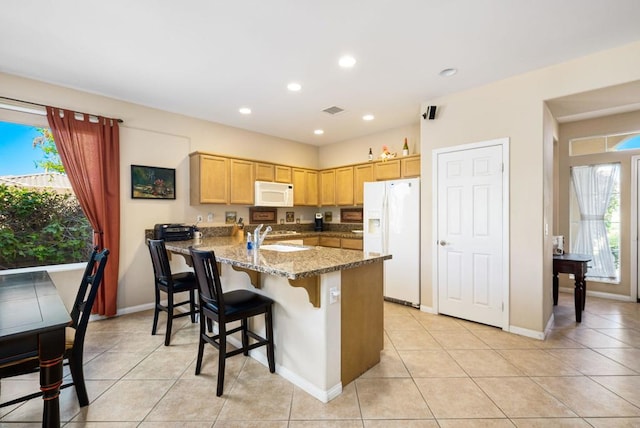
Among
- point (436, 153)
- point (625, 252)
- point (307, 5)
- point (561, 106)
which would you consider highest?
point (307, 5)

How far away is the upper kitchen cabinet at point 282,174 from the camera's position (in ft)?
16.8

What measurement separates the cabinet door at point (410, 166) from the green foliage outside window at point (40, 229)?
4.31 meters

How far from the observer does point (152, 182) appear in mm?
3900

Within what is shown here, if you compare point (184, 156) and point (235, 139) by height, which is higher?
point (235, 139)

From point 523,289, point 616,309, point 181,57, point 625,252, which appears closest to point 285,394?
point 523,289

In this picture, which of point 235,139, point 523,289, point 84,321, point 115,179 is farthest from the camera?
point 235,139

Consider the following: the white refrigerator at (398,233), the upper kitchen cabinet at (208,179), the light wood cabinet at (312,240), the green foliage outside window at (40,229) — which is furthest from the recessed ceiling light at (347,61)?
the green foliage outside window at (40,229)

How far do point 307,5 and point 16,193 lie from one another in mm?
3603

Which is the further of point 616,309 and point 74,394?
point 616,309

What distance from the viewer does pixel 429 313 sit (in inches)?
145

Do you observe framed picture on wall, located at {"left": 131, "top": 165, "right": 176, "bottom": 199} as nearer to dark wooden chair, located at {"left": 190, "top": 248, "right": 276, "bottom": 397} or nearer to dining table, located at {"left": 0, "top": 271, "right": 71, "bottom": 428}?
dark wooden chair, located at {"left": 190, "top": 248, "right": 276, "bottom": 397}

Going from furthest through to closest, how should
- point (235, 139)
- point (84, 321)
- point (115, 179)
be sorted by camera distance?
1. point (235, 139)
2. point (115, 179)
3. point (84, 321)

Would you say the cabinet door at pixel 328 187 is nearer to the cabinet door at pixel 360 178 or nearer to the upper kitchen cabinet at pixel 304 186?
the upper kitchen cabinet at pixel 304 186

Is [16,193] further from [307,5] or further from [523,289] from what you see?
[523,289]
